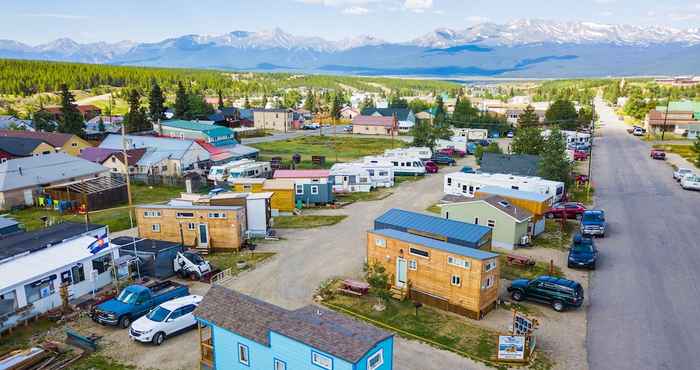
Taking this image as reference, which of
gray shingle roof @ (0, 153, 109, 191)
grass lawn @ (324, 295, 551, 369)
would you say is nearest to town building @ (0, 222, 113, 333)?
grass lawn @ (324, 295, 551, 369)

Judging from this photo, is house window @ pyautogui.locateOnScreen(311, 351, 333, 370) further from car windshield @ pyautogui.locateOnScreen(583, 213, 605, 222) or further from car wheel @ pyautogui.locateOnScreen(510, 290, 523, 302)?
car windshield @ pyautogui.locateOnScreen(583, 213, 605, 222)

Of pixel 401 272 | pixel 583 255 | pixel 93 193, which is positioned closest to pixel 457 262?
pixel 401 272

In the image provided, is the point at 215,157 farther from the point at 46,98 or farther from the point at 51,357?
the point at 46,98

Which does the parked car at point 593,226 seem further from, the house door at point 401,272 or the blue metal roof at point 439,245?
the house door at point 401,272

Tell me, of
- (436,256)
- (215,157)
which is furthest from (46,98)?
(436,256)

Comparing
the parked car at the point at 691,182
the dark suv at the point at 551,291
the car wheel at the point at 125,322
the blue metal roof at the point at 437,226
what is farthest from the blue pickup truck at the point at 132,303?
the parked car at the point at 691,182

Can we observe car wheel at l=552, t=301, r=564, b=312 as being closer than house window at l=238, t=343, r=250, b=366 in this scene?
No
